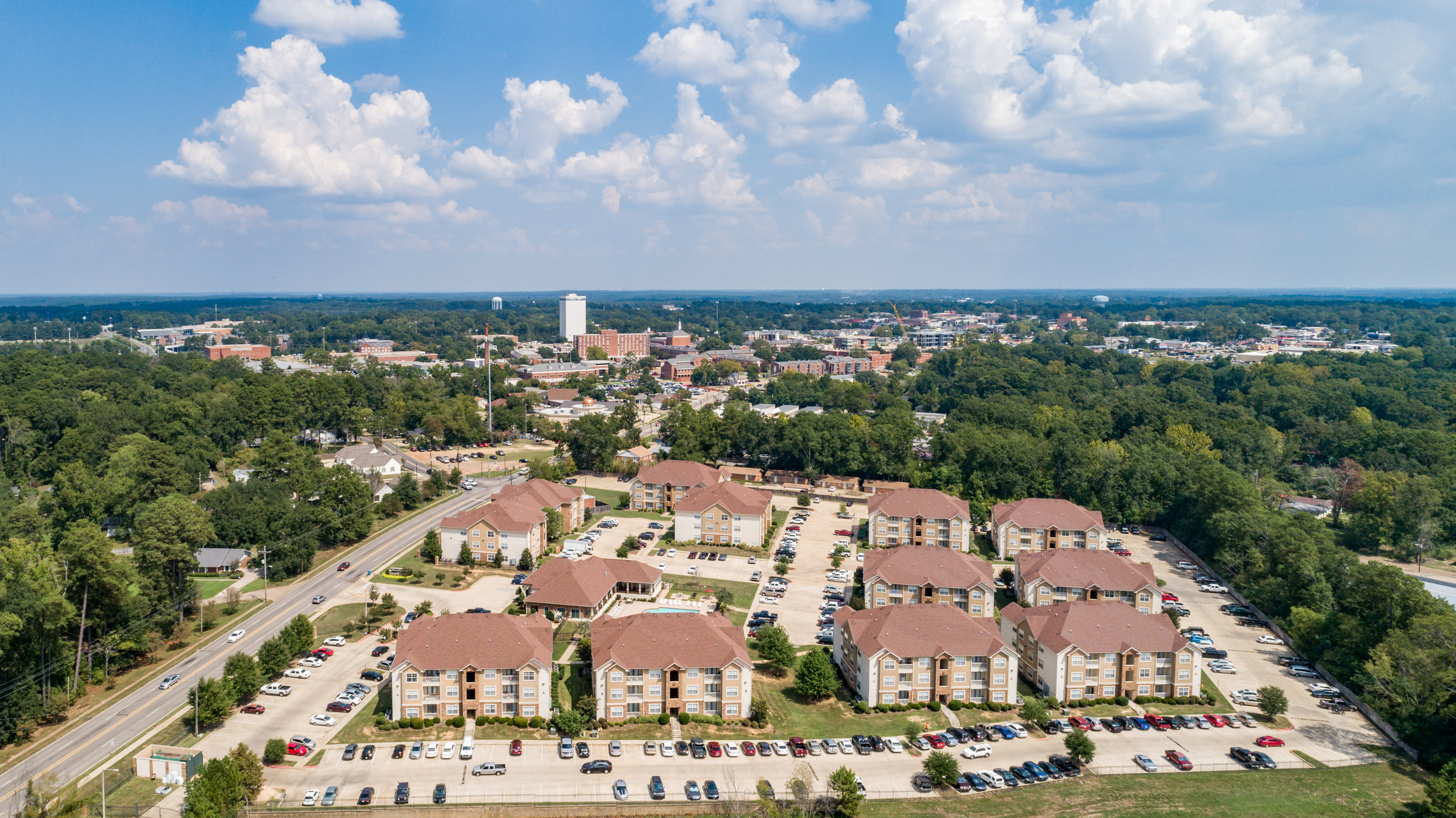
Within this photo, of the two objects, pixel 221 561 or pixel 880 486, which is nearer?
pixel 221 561

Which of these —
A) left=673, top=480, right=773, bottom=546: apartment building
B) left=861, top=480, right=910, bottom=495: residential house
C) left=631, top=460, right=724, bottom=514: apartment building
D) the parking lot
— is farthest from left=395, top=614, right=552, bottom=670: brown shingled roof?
left=861, top=480, right=910, bottom=495: residential house

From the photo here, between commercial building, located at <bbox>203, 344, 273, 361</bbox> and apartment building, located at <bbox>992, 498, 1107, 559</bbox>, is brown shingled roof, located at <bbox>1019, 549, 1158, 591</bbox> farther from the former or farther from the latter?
commercial building, located at <bbox>203, 344, 273, 361</bbox>

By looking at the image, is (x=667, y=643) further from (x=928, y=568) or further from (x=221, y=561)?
(x=221, y=561)

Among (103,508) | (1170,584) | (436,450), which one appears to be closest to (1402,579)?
(1170,584)

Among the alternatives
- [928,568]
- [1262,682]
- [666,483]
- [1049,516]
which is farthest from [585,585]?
[1262,682]

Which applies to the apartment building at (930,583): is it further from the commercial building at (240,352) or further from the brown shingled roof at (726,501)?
the commercial building at (240,352)

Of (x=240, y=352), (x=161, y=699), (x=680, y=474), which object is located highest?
(x=240, y=352)

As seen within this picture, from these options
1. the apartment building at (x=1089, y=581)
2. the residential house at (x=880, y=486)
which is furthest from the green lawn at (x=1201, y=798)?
the residential house at (x=880, y=486)
